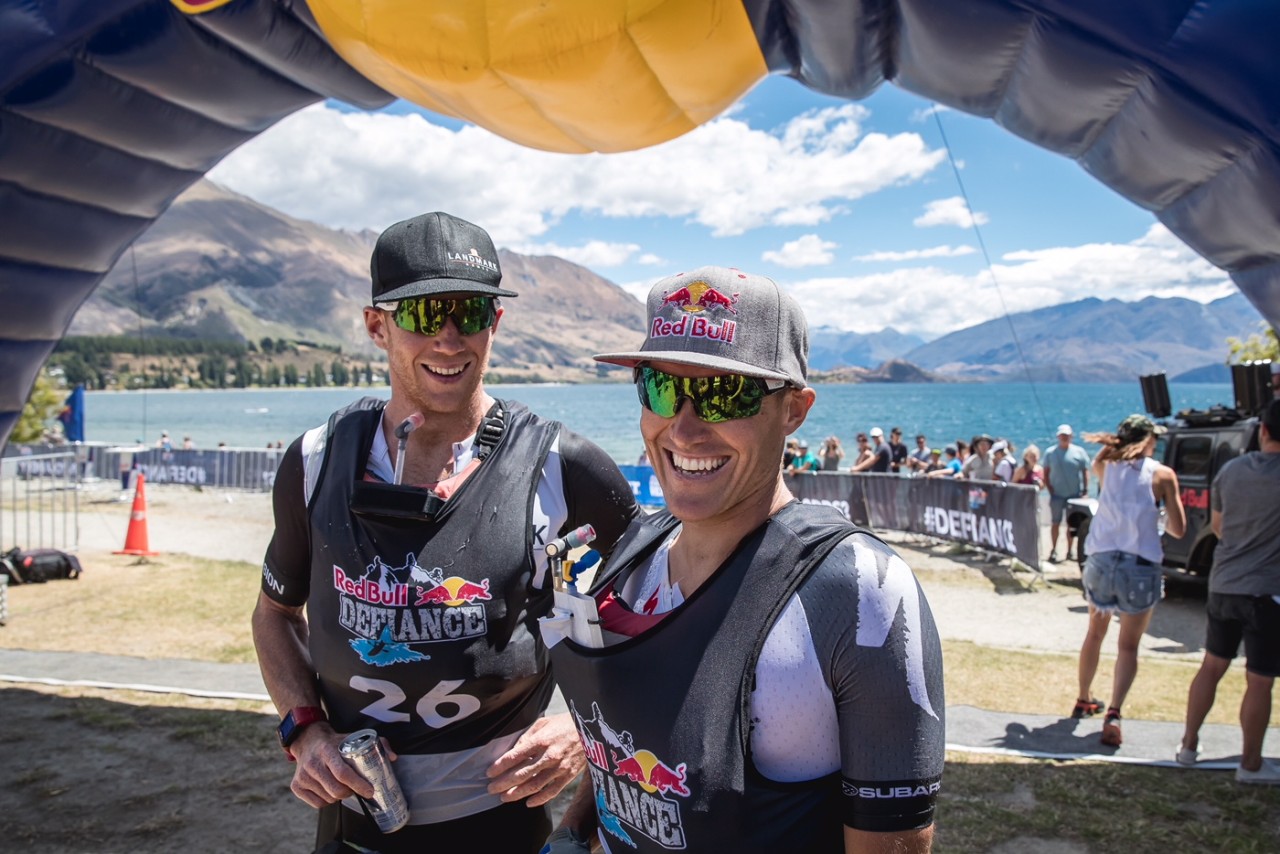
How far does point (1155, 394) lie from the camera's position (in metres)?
10.1

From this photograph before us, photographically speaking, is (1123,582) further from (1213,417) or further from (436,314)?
(1213,417)

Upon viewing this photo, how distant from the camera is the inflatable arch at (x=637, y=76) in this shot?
10.5 ft

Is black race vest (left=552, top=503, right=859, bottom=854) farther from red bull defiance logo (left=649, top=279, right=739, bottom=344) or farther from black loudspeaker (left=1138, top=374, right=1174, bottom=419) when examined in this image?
black loudspeaker (left=1138, top=374, right=1174, bottom=419)

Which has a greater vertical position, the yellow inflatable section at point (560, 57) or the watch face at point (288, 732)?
the yellow inflatable section at point (560, 57)

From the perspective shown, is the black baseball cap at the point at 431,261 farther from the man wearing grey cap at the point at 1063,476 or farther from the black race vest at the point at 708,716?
the man wearing grey cap at the point at 1063,476

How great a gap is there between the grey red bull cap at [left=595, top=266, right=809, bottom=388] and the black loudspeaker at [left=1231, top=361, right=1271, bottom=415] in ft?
29.5

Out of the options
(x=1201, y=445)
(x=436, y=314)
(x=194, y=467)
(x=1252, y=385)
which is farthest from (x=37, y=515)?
(x=1252, y=385)

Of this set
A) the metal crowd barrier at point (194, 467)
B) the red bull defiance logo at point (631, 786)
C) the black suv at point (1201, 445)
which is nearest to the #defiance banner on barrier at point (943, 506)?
the black suv at point (1201, 445)

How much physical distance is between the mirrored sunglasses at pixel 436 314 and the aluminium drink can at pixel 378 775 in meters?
0.98

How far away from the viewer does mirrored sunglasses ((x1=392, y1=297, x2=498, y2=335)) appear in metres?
2.22

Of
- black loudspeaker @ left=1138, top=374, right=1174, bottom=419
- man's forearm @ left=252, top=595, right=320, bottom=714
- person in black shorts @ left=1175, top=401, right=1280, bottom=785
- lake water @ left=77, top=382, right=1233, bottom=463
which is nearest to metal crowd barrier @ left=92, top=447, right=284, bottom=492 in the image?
black loudspeaker @ left=1138, top=374, right=1174, bottom=419

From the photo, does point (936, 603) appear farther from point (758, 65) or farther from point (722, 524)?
point (722, 524)

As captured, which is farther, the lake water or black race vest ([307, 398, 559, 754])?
the lake water

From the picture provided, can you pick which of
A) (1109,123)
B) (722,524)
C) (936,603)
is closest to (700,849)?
(722,524)
